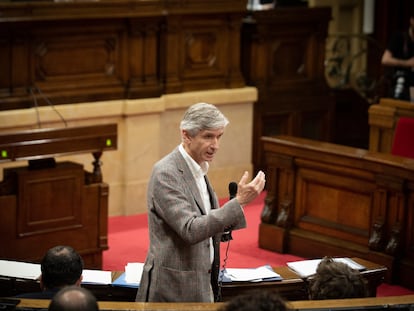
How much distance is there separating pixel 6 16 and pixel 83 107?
1.07 metres

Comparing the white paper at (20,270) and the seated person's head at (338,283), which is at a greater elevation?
the seated person's head at (338,283)

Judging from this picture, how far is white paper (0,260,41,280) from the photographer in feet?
17.2

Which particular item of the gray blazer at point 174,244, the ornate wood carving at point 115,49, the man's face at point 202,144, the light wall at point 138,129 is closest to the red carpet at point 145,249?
the light wall at point 138,129

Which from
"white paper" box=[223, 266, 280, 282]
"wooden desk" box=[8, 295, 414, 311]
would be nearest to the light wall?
"white paper" box=[223, 266, 280, 282]

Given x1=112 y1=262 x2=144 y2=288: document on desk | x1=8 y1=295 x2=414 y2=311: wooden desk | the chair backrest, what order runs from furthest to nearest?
the chair backrest, x1=112 y1=262 x2=144 y2=288: document on desk, x1=8 y1=295 x2=414 y2=311: wooden desk

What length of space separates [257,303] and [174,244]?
124 cm

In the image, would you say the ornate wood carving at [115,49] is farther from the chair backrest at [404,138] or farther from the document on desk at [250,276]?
the document on desk at [250,276]

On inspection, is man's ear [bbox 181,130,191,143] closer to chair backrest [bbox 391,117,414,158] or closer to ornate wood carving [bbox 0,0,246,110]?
chair backrest [bbox 391,117,414,158]

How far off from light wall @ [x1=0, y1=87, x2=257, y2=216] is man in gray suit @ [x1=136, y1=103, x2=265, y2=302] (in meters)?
4.28

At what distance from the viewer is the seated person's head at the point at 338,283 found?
13.2 ft

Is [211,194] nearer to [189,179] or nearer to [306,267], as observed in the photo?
[189,179]

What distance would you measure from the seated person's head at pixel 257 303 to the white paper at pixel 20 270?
2.29m

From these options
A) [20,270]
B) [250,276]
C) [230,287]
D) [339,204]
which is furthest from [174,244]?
[339,204]

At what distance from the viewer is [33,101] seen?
8.56m
